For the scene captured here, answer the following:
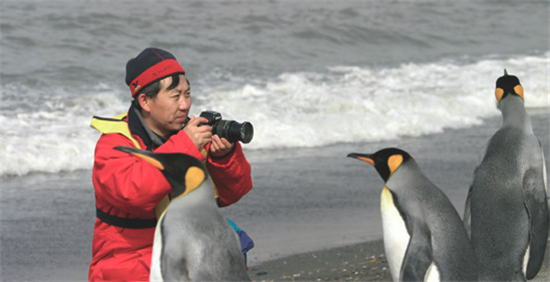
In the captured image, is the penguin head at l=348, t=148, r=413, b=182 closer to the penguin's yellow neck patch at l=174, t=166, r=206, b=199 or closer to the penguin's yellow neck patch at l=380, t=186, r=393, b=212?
the penguin's yellow neck patch at l=380, t=186, r=393, b=212

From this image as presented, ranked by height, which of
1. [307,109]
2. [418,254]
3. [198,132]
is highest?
[198,132]

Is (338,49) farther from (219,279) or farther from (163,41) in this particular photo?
(219,279)

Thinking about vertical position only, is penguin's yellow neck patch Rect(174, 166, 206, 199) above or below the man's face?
below

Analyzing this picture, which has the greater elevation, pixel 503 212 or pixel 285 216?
pixel 503 212

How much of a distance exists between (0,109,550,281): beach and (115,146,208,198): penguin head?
1819 millimetres

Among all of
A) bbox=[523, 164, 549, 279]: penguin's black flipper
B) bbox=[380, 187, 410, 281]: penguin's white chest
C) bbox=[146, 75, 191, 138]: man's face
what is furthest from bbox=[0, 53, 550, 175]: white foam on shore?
bbox=[380, 187, 410, 281]: penguin's white chest

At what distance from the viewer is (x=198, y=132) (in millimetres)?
2643

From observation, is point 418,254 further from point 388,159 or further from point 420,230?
point 388,159

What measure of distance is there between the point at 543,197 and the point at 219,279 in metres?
1.81

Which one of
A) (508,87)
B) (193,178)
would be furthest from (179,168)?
(508,87)

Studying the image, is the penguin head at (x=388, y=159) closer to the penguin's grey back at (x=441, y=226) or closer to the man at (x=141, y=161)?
the penguin's grey back at (x=441, y=226)

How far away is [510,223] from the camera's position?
3389 millimetres

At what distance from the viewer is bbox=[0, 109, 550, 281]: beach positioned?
4.43 meters

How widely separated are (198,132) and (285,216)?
2841mm
